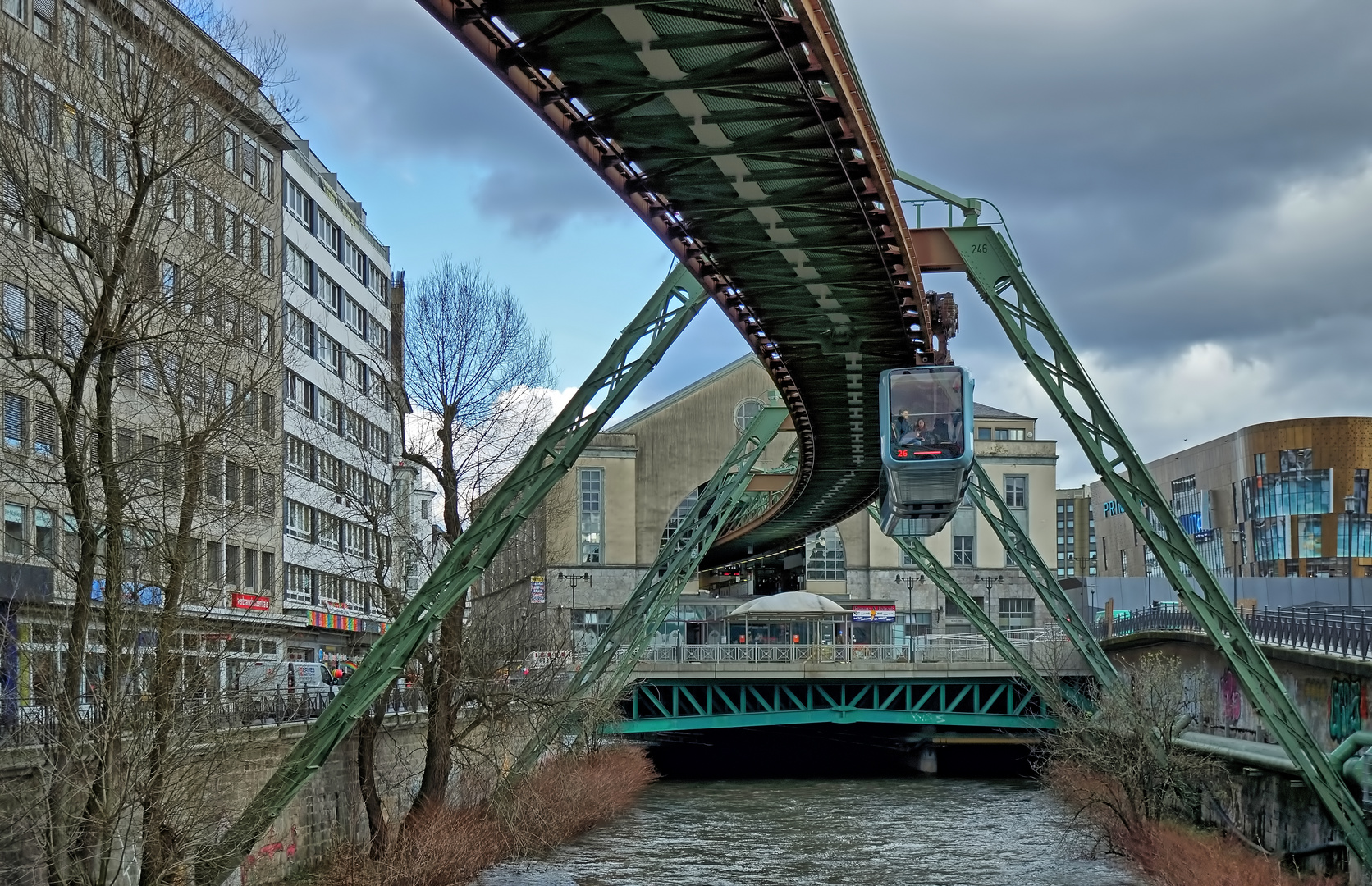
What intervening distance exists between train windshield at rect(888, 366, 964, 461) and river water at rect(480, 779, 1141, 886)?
979cm

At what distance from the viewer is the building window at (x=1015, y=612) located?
90.2m

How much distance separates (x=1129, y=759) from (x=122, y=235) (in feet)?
95.3

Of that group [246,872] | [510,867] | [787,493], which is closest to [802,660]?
[787,493]

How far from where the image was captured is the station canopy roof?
69.9 m

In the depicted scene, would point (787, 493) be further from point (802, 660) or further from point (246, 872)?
point (246, 872)

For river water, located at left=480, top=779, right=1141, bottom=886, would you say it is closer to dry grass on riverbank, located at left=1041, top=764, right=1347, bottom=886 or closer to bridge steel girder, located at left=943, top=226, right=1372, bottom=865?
dry grass on riverbank, located at left=1041, top=764, right=1347, bottom=886

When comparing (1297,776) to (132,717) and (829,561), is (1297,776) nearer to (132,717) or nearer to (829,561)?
(132,717)

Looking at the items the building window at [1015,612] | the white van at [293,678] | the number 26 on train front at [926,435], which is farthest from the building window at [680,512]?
the number 26 on train front at [926,435]

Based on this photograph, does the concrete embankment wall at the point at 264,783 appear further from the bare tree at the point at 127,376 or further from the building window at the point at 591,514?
the building window at the point at 591,514

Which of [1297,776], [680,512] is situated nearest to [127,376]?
[1297,776]

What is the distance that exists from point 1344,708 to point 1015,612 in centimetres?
5852

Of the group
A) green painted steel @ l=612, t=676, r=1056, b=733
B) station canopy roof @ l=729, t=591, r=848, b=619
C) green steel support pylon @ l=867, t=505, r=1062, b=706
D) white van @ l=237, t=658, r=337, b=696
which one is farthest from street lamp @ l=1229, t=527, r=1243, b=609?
white van @ l=237, t=658, r=337, b=696

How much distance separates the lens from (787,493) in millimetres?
55844

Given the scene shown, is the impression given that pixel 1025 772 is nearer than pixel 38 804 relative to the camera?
No
